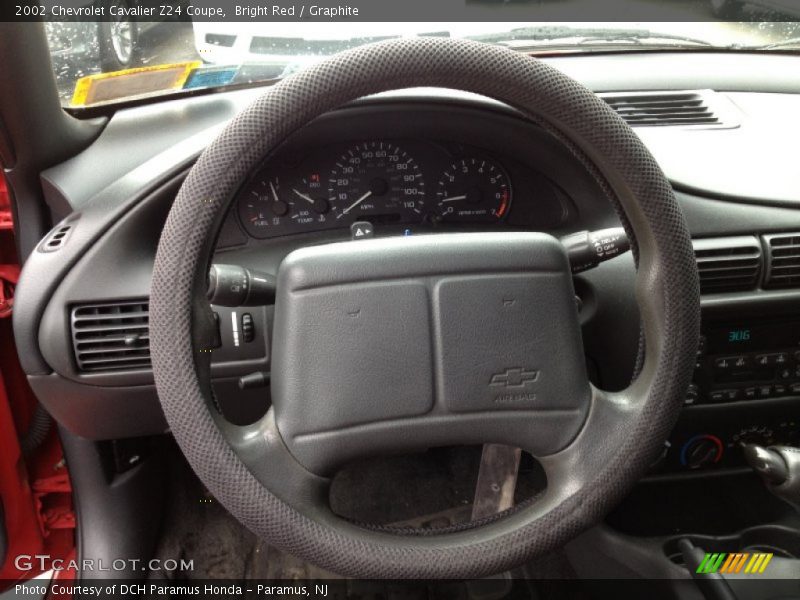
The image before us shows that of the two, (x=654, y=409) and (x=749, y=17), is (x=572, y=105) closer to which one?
(x=654, y=409)

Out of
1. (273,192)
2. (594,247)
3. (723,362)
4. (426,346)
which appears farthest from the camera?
(723,362)

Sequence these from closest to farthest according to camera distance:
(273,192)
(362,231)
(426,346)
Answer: (426,346) < (362,231) < (273,192)

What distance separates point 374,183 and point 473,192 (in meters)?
0.19

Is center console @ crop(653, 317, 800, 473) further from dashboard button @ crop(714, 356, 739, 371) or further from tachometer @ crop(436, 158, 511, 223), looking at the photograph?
tachometer @ crop(436, 158, 511, 223)

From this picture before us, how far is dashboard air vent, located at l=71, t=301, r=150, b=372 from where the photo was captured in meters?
1.16

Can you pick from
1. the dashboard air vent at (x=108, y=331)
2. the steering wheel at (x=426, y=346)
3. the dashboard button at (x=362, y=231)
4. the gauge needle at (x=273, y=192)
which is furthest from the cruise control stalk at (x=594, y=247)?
the dashboard air vent at (x=108, y=331)

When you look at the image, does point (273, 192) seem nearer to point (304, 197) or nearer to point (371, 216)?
point (304, 197)

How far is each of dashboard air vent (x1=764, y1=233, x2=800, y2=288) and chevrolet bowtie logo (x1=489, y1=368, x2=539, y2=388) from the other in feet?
2.23

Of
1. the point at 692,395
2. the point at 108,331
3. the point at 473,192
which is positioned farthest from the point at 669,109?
the point at 108,331

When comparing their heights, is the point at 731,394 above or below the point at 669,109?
below

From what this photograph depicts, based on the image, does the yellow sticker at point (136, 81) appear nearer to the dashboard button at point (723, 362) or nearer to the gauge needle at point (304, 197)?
the gauge needle at point (304, 197)

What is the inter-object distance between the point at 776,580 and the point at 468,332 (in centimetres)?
71

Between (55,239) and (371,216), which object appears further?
(371,216)

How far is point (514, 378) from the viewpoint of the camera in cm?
89
